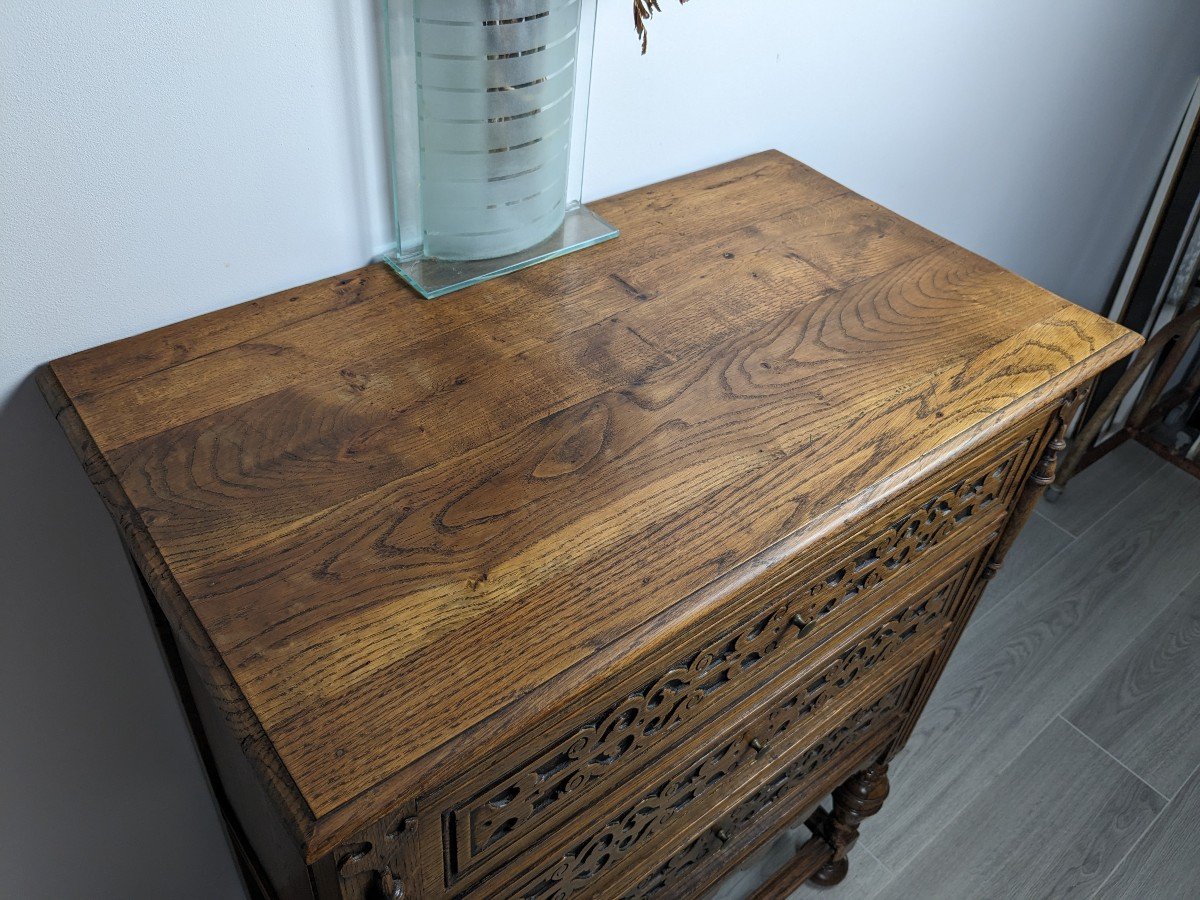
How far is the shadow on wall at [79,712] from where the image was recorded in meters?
0.84

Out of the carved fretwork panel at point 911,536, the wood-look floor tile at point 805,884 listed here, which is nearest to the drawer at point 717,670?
the carved fretwork panel at point 911,536

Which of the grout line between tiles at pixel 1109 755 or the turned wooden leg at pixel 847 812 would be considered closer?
the turned wooden leg at pixel 847 812

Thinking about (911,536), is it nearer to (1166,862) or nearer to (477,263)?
(477,263)

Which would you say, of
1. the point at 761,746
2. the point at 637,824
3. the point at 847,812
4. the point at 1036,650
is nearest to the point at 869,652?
the point at 761,746

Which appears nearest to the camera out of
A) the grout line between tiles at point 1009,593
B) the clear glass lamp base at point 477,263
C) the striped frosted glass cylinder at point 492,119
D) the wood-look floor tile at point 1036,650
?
the striped frosted glass cylinder at point 492,119

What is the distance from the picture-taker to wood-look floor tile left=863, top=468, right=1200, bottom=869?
1630 millimetres

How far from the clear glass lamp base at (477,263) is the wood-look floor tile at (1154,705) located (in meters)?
1.36

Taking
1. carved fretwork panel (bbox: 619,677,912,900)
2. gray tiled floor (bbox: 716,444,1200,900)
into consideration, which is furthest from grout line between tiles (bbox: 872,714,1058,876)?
carved fretwork panel (bbox: 619,677,912,900)

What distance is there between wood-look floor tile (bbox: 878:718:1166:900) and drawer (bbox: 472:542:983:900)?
48cm

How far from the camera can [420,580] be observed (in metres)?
0.63

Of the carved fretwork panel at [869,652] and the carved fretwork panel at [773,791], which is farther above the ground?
the carved fretwork panel at [869,652]

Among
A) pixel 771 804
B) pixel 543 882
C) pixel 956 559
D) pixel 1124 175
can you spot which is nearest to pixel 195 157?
pixel 543 882

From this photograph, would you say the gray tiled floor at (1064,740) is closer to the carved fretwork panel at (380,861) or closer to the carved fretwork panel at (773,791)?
the carved fretwork panel at (773,791)

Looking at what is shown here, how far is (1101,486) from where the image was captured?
7.22ft
